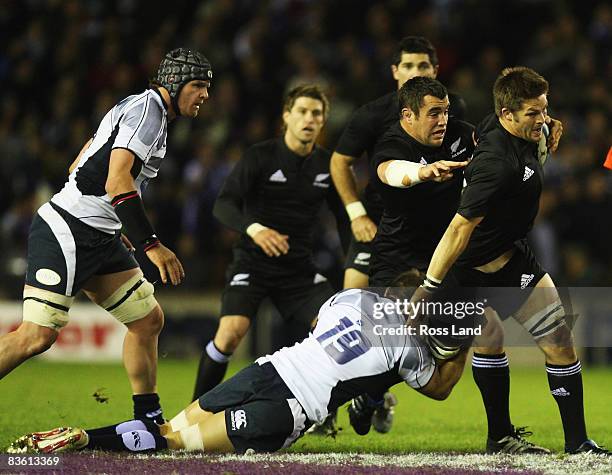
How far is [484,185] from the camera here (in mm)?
5914

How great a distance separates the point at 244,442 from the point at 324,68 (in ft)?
33.4

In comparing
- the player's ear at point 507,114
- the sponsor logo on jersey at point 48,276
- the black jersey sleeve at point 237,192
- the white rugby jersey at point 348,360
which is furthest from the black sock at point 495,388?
the sponsor logo on jersey at point 48,276

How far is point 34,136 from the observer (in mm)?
15523

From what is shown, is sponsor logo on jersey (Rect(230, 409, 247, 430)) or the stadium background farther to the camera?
the stadium background

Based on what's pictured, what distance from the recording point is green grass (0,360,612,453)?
6.96m

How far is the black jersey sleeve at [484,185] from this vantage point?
19.3 ft

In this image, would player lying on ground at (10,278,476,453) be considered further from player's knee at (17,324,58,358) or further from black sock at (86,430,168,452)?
player's knee at (17,324,58,358)

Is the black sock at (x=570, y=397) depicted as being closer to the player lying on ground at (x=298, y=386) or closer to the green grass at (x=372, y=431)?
the green grass at (x=372, y=431)

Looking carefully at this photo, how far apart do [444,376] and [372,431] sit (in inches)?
71.6

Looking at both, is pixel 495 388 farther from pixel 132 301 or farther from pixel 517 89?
pixel 132 301

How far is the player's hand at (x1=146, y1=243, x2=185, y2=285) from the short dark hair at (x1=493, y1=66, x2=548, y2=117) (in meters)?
1.91

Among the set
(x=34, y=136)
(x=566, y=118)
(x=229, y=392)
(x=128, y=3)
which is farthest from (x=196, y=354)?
(x=229, y=392)

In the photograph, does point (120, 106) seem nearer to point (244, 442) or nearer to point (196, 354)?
point (244, 442)

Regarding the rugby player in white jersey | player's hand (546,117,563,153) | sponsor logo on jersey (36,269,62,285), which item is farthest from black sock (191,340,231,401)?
player's hand (546,117,563,153)
